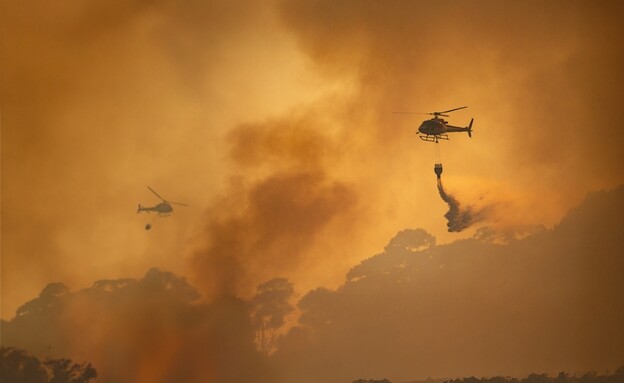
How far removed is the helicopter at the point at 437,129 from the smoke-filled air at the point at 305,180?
0.06 metres

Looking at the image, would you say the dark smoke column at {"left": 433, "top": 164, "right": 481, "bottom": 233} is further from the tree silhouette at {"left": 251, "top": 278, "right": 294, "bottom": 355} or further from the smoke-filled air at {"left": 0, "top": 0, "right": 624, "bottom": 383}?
the tree silhouette at {"left": 251, "top": 278, "right": 294, "bottom": 355}

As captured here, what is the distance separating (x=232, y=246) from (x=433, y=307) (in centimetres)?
362

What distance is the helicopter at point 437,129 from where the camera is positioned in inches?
558

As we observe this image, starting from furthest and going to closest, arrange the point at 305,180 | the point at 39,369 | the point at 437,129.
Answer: the point at 305,180, the point at 437,129, the point at 39,369

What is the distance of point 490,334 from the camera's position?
1406 centimetres

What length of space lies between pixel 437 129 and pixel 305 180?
2.44 meters

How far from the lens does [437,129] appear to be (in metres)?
14.2

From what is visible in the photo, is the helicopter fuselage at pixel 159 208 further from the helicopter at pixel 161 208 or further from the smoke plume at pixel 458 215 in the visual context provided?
the smoke plume at pixel 458 215

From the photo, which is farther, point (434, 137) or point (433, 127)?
point (434, 137)

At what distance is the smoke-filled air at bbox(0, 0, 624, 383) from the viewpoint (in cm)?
1415

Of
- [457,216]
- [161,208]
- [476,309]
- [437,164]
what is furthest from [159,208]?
[476,309]

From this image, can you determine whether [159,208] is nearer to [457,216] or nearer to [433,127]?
[433,127]

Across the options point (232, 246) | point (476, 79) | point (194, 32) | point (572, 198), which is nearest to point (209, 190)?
point (232, 246)

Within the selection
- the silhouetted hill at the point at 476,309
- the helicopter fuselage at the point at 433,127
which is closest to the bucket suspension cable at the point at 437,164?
the helicopter fuselage at the point at 433,127
